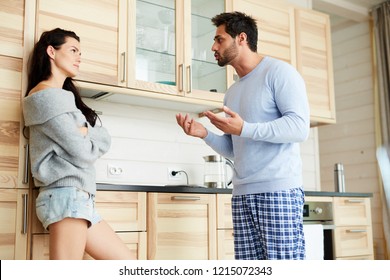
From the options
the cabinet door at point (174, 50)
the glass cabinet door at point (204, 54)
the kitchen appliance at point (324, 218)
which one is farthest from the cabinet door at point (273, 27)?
the kitchen appliance at point (324, 218)

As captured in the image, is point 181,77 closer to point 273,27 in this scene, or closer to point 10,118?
point 273,27

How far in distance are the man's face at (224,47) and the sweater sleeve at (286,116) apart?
0.85 feet

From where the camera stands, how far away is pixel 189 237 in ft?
9.05

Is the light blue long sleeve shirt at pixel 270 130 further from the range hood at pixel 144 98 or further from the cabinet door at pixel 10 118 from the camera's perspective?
the cabinet door at pixel 10 118

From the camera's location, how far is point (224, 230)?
2879 millimetres

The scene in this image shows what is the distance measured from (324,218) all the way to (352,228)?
12.6 inches

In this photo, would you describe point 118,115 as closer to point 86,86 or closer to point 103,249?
point 86,86

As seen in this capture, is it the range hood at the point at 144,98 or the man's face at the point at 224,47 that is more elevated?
the man's face at the point at 224,47

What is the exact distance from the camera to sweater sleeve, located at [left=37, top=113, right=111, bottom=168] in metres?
2.07

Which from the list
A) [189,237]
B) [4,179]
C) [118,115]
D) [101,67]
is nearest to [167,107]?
[118,115]

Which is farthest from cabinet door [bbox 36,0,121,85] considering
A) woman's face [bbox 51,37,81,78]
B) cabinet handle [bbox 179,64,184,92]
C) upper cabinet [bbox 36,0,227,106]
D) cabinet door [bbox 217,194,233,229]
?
cabinet door [bbox 217,194,233,229]

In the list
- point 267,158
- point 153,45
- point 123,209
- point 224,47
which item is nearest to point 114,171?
point 123,209

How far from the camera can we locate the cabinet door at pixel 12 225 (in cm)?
231

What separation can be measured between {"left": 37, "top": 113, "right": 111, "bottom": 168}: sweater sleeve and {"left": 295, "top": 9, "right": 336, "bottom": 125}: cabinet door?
6.90 ft
